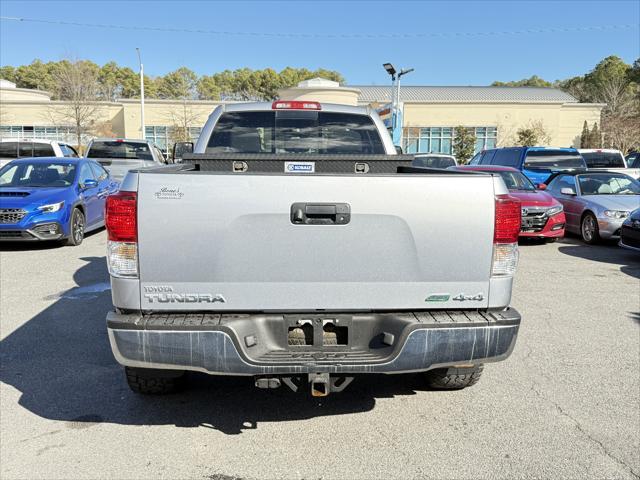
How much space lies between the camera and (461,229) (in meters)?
3.05

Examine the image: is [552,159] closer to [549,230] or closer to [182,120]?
[549,230]

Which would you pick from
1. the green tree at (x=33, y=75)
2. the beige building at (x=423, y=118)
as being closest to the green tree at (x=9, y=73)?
the green tree at (x=33, y=75)

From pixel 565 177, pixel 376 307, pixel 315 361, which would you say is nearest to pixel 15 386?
pixel 315 361

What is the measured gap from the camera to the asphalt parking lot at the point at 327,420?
124 inches

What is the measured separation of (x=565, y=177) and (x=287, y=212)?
1216cm

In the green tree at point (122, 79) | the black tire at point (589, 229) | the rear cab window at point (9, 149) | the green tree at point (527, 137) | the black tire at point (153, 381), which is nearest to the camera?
the black tire at point (153, 381)

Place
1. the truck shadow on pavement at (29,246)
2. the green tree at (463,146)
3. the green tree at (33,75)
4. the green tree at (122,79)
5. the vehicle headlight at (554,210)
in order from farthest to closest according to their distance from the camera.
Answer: the green tree at (122,79) → the green tree at (33,75) → the green tree at (463,146) → the vehicle headlight at (554,210) → the truck shadow on pavement at (29,246)

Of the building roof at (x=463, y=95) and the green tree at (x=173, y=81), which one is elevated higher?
the green tree at (x=173, y=81)

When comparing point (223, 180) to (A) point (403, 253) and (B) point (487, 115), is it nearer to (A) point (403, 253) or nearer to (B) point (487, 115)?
(A) point (403, 253)

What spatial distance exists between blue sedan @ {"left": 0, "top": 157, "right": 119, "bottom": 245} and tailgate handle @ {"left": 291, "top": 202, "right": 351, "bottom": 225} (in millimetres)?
8107

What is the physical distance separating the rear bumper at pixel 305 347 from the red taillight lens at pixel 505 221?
454 mm

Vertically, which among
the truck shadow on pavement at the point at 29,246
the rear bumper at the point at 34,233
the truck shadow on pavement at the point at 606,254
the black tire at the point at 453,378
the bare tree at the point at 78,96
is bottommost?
the truck shadow on pavement at the point at 606,254

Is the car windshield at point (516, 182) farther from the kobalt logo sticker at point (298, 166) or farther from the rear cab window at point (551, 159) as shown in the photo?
the kobalt logo sticker at point (298, 166)

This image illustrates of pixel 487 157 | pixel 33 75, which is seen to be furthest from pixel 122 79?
pixel 487 157
